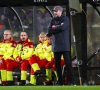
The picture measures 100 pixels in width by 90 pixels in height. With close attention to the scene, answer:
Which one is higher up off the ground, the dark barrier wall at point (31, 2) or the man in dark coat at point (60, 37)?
the dark barrier wall at point (31, 2)

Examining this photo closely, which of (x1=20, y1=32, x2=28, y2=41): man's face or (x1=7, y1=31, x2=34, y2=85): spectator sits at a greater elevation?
(x1=20, y1=32, x2=28, y2=41): man's face

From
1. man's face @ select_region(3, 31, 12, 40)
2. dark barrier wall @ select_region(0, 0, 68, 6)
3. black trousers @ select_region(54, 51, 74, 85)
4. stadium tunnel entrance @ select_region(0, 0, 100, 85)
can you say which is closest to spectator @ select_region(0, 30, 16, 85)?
man's face @ select_region(3, 31, 12, 40)

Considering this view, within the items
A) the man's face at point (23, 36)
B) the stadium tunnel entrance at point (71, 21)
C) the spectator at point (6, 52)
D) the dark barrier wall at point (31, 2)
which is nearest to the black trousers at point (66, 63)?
the stadium tunnel entrance at point (71, 21)

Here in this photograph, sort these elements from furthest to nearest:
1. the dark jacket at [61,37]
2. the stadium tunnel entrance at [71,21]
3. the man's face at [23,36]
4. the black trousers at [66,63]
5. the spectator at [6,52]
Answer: the spectator at [6,52], the man's face at [23,36], the stadium tunnel entrance at [71,21], the dark jacket at [61,37], the black trousers at [66,63]

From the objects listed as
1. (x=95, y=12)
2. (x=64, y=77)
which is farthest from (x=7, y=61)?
Result: (x=95, y=12)

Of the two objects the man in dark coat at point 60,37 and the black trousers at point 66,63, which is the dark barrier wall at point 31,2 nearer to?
the man in dark coat at point 60,37

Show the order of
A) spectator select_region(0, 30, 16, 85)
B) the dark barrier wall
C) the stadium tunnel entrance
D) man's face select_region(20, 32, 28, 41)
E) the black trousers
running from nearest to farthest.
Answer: the black trousers
the stadium tunnel entrance
the dark barrier wall
man's face select_region(20, 32, 28, 41)
spectator select_region(0, 30, 16, 85)

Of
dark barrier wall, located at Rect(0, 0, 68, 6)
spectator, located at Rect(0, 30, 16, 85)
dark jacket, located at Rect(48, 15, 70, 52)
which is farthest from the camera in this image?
spectator, located at Rect(0, 30, 16, 85)

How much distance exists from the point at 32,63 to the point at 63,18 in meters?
1.94

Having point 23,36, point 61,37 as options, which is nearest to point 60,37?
point 61,37

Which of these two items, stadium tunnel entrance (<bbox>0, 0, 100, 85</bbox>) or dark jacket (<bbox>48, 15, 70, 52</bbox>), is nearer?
dark jacket (<bbox>48, 15, 70, 52</bbox>)

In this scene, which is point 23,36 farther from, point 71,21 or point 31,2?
point 71,21

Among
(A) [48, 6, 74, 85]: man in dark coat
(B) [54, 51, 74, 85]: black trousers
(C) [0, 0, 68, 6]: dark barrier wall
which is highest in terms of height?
(C) [0, 0, 68, 6]: dark barrier wall

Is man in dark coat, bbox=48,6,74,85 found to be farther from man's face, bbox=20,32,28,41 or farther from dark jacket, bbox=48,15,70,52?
man's face, bbox=20,32,28,41
